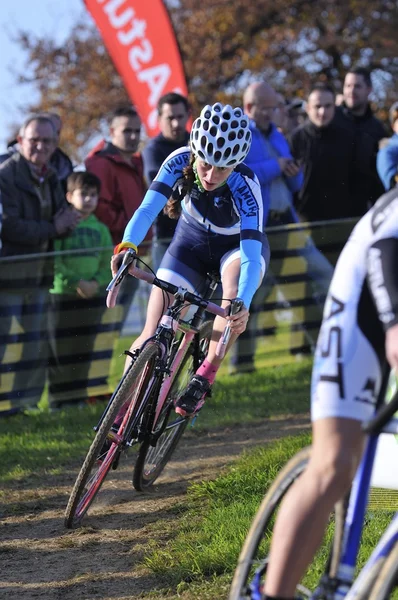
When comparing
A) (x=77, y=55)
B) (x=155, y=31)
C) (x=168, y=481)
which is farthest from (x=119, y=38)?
(x=77, y=55)

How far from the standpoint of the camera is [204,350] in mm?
7020

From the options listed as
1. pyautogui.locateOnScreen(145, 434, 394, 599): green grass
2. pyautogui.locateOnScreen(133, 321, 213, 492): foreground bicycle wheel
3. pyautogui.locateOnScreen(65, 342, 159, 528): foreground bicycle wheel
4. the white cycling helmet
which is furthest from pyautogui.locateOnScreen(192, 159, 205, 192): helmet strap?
pyautogui.locateOnScreen(145, 434, 394, 599): green grass

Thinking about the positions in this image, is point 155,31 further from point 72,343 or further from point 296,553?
point 296,553

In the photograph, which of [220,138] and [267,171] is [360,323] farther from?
[267,171]

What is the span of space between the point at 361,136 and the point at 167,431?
5115 mm

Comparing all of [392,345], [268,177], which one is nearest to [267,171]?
[268,177]

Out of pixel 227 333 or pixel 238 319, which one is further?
pixel 227 333

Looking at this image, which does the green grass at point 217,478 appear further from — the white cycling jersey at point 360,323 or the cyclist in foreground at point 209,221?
the white cycling jersey at point 360,323

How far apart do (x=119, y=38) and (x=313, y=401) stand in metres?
9.32

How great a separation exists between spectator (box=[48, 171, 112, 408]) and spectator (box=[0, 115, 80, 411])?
4.4 inches

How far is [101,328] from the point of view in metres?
9.80

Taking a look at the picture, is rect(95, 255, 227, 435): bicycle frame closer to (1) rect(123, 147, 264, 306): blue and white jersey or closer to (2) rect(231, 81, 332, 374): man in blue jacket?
(1) rect(123, 147, 264, 306): blue and white jersey

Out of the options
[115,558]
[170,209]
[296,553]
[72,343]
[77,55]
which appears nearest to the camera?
[296,553]

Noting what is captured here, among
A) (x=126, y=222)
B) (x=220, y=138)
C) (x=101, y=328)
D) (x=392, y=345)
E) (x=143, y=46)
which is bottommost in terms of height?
(x=101, y=328)
